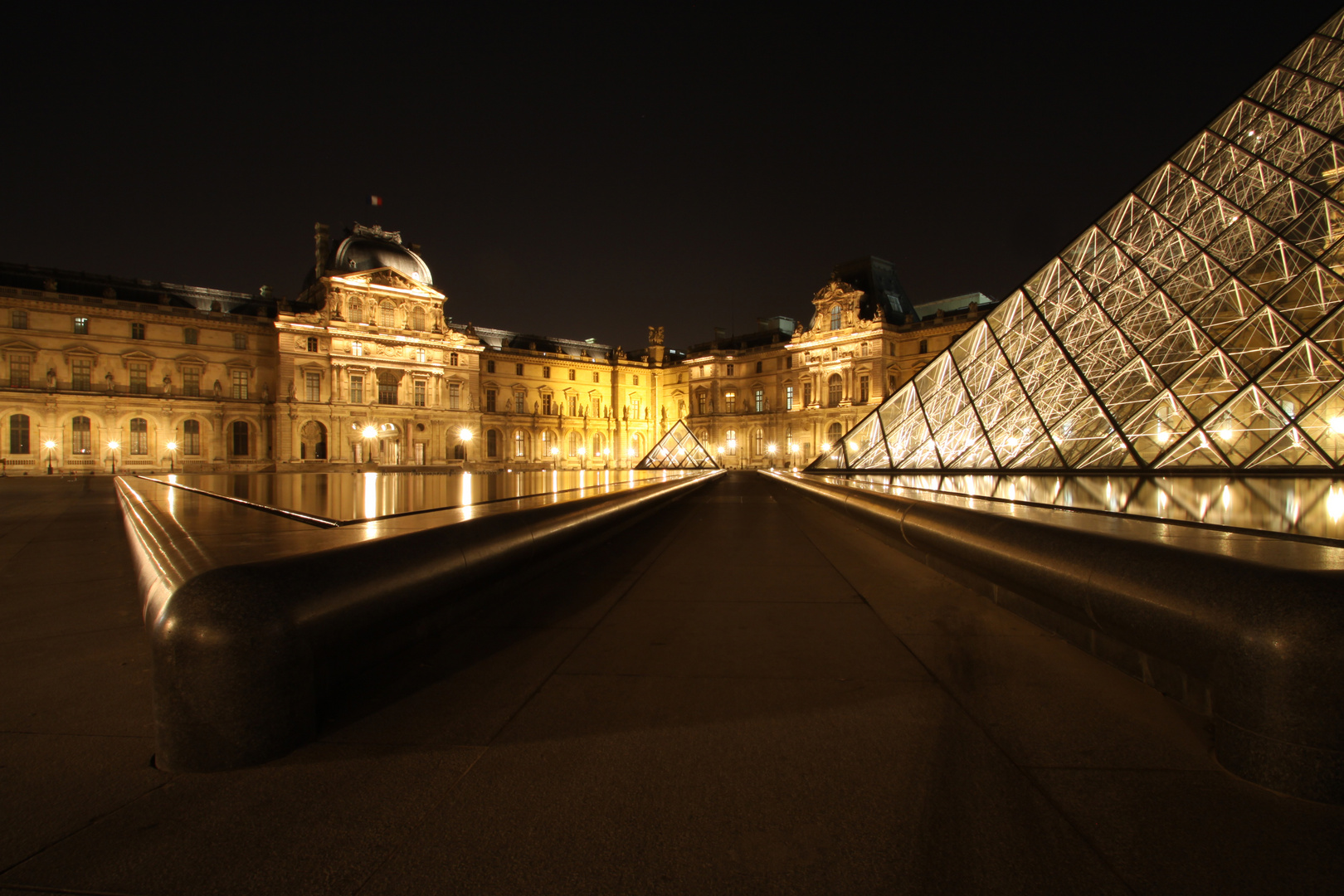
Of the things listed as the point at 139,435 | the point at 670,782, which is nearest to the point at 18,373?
the point at 139,435

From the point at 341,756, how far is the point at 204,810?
376 millimetres

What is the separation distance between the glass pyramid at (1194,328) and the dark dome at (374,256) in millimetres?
40655

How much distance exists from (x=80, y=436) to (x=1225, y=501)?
170 feet

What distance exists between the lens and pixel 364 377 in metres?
44.9

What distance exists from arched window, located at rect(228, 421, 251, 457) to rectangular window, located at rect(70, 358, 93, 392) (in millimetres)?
7532

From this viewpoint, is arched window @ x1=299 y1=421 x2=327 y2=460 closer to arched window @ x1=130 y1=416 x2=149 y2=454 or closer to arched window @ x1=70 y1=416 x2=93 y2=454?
arched window @ x1=130 y1=416 x2=149 y2=454

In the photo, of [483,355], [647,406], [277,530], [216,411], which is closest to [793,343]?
[647,406]

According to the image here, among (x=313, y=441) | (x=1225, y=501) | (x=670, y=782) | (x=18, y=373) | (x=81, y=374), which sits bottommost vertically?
(x=670, y=782)

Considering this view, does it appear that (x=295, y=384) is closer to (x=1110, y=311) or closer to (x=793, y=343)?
(x=793, y=343)

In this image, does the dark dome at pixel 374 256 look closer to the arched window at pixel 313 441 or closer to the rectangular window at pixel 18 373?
the arched window at pixel 313 441

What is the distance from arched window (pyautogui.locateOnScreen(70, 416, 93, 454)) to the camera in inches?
1451

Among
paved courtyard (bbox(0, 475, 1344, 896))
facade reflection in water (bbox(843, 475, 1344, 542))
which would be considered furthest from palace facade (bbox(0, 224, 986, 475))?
paved courtyard (bbox(0, 475, 1344, 896))

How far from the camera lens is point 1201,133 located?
14.3 metres

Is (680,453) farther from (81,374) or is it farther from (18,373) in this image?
(18,373)
